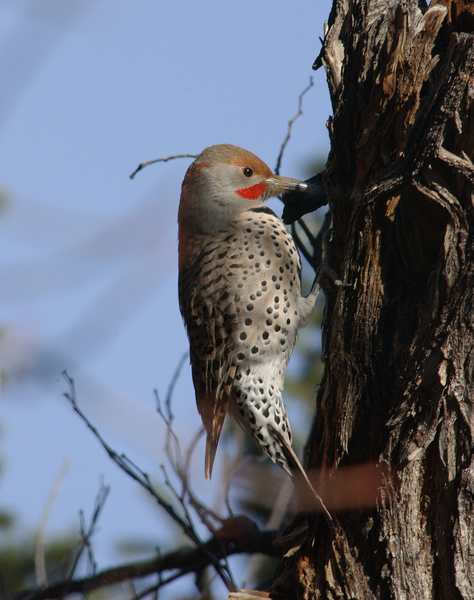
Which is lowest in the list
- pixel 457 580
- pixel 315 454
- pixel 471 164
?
pixel 457 580

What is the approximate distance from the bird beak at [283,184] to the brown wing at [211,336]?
27.7 inches

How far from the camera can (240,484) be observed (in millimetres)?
4703

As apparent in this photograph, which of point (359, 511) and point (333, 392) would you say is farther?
point (333, 392)

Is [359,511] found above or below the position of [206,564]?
above


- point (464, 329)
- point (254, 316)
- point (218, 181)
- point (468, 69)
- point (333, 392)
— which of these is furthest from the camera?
point (218, 181)

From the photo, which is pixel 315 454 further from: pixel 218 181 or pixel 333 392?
pixel 218 181

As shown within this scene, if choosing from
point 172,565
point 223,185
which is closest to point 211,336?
point 223,185

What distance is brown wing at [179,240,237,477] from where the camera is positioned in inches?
168

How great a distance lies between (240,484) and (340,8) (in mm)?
3253

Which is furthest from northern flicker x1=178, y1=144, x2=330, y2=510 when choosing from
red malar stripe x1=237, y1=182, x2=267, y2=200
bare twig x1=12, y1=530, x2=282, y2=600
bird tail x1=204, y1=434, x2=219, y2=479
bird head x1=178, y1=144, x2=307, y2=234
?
bare twig x1=12, y1=530, x2=282, y2=600

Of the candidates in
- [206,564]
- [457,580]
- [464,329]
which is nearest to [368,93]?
[464,329]

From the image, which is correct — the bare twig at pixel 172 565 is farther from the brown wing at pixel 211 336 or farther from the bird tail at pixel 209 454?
the brown wing at pixel 211 336

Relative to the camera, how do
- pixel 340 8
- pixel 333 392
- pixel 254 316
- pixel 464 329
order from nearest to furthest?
pixel 464 329 < pixel 333 392 < pixel 340 8 < pixel 254 316

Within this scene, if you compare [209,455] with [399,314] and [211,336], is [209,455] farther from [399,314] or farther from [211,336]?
[399,314]
